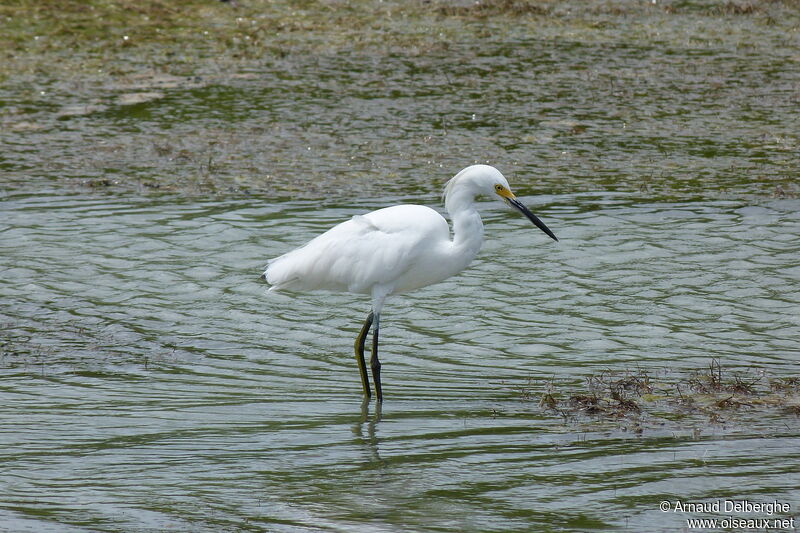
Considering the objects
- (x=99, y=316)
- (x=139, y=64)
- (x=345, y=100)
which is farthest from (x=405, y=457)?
(x=139, y=64)

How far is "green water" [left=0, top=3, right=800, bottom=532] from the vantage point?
567cm

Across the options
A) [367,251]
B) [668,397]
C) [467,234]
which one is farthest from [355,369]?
[668,397]

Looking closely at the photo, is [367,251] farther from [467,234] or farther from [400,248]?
[467,234]

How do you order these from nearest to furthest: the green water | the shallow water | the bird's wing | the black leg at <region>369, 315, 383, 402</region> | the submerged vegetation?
1. the shallow water
2. the green water
3. the submerged vegetation
4. the black leg at <region>369, 315, 383, 402</region>
5. the bird's wing

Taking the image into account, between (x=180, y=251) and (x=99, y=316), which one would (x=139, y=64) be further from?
(x=99, y=316)

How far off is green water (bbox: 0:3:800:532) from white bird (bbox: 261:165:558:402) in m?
0.57

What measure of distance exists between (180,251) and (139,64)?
729cm

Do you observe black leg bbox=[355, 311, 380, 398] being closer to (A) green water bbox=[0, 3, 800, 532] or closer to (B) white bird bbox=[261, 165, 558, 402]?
(B) white bird bbox=[261, 165, 558, 402]

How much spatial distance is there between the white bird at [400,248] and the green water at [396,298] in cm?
57

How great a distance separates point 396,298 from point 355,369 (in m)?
1.55

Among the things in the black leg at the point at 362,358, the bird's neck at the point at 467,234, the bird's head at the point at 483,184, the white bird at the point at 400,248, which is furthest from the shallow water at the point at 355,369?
the bird's head at the point at 483,184

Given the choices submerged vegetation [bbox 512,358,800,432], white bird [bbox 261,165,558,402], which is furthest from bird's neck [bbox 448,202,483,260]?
submerged vegetation [bbox 512,358,800,432]

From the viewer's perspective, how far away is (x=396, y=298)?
9492mm

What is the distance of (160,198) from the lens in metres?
11.9
